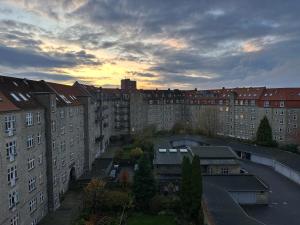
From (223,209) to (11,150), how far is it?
2047cm

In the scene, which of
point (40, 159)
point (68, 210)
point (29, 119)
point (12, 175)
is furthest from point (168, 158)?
point (12, 175)

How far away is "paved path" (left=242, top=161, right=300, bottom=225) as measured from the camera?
31003mm

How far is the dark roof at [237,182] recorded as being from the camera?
3716cm

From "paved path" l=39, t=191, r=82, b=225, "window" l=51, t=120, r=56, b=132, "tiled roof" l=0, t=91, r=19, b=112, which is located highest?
"tiled roof" l=0, t=91, r=19, b=112

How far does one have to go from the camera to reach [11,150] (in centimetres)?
2738

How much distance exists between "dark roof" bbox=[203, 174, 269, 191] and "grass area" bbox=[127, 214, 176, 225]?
8.37m

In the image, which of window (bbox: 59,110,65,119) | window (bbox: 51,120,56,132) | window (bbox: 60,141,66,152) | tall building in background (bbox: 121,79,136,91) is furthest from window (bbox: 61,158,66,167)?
tall building in background (bbox: 121,79,136,91)

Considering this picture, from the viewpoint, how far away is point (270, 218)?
31422 mm

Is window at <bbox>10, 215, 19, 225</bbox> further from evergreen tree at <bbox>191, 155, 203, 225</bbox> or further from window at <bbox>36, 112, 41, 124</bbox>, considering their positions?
evergreen tree at <bbox>191, 155, 203, 225</bbox>

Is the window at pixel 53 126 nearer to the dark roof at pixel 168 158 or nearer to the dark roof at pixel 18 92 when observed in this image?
the dark roof at pixel 18 92

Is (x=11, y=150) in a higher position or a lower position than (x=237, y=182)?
higher

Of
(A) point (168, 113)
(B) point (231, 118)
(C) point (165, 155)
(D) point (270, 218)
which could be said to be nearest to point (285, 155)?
(C) point (165, 155)

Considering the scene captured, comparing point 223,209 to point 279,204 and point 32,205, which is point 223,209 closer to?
point 279,204

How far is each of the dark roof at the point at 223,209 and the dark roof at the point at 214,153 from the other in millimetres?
13379
